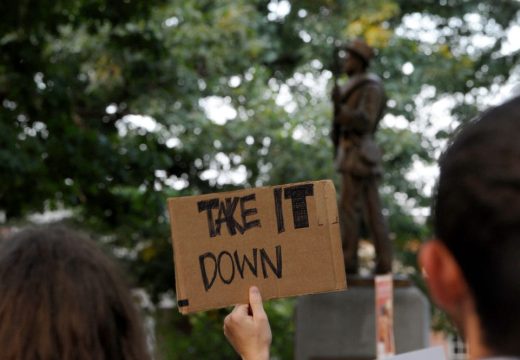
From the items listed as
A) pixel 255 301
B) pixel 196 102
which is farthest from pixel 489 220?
pixel 196 102

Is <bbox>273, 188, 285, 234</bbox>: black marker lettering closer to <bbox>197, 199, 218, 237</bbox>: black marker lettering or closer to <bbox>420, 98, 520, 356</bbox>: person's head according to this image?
<bbox>197, 199, 218, 237</bbox>: black marker lettering

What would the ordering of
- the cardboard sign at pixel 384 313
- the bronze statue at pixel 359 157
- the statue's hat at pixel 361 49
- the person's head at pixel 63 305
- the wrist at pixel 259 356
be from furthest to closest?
the statue's hat at pixel 361 49 < the bronze statue at pixel 359 157 < the cardboard sign at pixel 384 313 < the wrist at pixel 259 356 < the person's head at pixel 63 305

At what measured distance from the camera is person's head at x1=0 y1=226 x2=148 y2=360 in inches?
63.1

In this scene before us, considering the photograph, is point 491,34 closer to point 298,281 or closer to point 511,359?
point 298,281

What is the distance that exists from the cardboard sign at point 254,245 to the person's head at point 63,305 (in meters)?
0.53

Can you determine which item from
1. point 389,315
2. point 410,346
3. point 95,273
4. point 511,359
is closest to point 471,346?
point 511,359

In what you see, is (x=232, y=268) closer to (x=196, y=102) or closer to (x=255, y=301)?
(x=255, y=301)

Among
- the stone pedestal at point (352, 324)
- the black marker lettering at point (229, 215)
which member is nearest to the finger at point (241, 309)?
the black marker lettering at point (229, 215)

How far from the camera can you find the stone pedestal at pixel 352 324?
10992 mm

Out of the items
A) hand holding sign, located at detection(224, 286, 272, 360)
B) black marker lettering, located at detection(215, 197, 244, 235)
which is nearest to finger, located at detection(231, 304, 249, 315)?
hand holding sign, located at detection(224, 286, 272, 360)

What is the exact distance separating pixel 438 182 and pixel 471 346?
0.53ft

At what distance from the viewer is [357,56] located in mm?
10828

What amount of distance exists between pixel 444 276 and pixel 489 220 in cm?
9

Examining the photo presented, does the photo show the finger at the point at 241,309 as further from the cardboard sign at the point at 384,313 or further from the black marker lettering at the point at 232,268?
the cardboard sign at the point at 384,313
